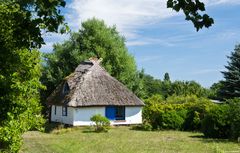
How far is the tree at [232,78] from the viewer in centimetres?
4456

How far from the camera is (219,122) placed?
2800 cm

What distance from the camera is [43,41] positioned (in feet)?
18.7

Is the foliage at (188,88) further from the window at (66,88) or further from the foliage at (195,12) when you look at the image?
the foliage at (195,12)

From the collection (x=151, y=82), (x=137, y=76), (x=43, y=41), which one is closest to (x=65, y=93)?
(x=137, y=76)

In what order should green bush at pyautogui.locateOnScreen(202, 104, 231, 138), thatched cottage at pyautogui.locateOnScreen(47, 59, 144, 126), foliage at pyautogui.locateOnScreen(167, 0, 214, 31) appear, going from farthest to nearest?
1. thatched cottage at pyautogui.locateOnScreen(47, 59, 144, 126)
2. green bush at pyautogui.locateOnScreen(202, 104, 231, 138)
3. foliage at pyautogui.locateOnScreen(167, 0, 214, 31)

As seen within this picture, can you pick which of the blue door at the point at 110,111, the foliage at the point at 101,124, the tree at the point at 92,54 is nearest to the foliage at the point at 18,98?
the foliage at the point at 101,124

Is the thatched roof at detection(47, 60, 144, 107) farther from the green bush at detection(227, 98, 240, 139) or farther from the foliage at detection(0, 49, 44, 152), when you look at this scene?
the foliage at detection(0, 49, 44, 152)

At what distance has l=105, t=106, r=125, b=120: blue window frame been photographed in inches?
1612

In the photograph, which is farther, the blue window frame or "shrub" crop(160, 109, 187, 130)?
the blue window frame

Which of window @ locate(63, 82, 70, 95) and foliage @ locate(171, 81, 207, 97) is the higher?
foliage @ locate(171, 81, 207, 97)

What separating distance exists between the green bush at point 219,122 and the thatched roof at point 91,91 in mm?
13221

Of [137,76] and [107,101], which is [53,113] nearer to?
[107,101]

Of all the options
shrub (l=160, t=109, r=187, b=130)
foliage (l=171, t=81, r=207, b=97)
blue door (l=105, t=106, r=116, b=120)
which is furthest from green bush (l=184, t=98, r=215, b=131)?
foliage (l=171, t=81, r=207, b=97)

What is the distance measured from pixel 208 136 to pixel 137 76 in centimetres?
2645
